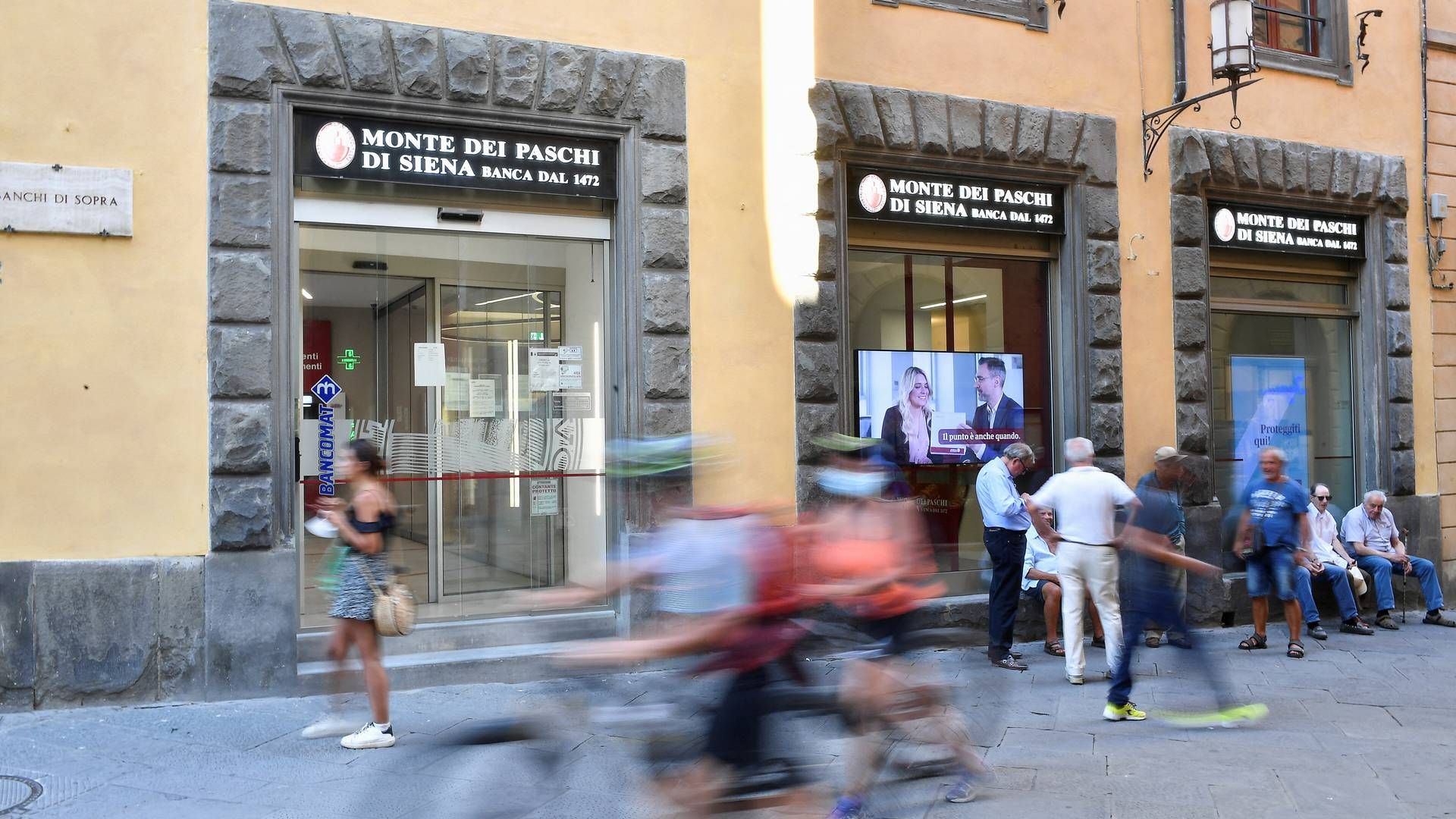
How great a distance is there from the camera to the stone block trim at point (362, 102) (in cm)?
771

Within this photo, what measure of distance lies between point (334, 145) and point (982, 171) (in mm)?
5189

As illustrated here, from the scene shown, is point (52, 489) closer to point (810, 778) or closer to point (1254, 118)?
point (810, 778)

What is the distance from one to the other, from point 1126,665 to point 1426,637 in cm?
524

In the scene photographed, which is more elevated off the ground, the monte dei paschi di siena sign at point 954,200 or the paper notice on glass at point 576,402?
the monte dei paschi di siena sign at point 954,200

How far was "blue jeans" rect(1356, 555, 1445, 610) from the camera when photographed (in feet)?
37.2

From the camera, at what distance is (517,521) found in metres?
9.09

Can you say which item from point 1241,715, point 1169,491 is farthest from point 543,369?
point 1241,715

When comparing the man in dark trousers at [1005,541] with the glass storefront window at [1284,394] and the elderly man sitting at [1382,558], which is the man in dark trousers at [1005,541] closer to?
the glass storefront window at [1284,394]

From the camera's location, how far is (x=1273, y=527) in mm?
9180

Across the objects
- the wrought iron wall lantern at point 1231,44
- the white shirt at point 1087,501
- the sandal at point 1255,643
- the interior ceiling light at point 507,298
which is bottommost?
the sandal at point 1255,643

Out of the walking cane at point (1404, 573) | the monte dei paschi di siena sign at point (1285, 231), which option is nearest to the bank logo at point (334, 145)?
the monte dei paschi di siena sign at point (1285, 231)

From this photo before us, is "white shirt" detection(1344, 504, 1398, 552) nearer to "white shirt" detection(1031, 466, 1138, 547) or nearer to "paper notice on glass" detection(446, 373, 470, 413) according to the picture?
"white shirt" detection(1031, 466, 1138, 547)

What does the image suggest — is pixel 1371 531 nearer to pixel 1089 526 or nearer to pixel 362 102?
pixel 1089 526

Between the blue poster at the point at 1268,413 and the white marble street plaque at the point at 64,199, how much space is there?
374 inches
